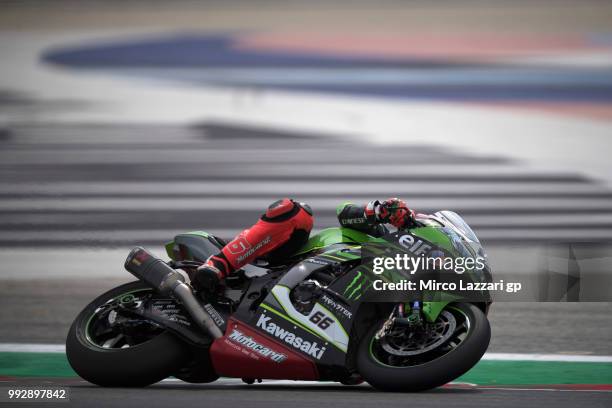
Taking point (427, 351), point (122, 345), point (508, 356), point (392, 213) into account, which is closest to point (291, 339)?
point (427, 351)

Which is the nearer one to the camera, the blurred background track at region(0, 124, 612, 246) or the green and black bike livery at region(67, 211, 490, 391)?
the green and black bike livery at region(67, 211, 490, 391)

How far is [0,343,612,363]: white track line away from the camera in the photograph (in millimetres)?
7750

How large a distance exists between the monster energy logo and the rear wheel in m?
0.98

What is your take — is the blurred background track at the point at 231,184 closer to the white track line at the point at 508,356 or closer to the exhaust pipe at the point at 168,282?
the white track line at the point at 508,356

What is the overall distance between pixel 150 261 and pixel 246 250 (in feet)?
1.93

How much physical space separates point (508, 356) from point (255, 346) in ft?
8.04

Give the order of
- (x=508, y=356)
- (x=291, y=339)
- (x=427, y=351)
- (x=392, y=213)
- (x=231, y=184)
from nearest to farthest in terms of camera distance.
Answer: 1. (x=427, y=351)
2. (x=291, y=339)
3. (x=392, y=213)
4. (x=508, y=356)
5. (x=231, y=184)

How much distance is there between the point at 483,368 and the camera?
747 cm

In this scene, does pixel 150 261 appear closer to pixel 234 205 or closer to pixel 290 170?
pixel 234 205

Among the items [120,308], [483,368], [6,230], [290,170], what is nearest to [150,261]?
[120,308]

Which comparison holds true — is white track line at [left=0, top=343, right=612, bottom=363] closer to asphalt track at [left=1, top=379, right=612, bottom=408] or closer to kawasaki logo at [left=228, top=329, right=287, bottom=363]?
asphalt track at [left=1, top=379, right=612, bottom=408]

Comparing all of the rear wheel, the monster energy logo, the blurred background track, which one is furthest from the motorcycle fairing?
the blurred background track

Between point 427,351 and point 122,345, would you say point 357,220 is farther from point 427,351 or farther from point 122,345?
point 122,345

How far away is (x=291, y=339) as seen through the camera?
20.1 feet
